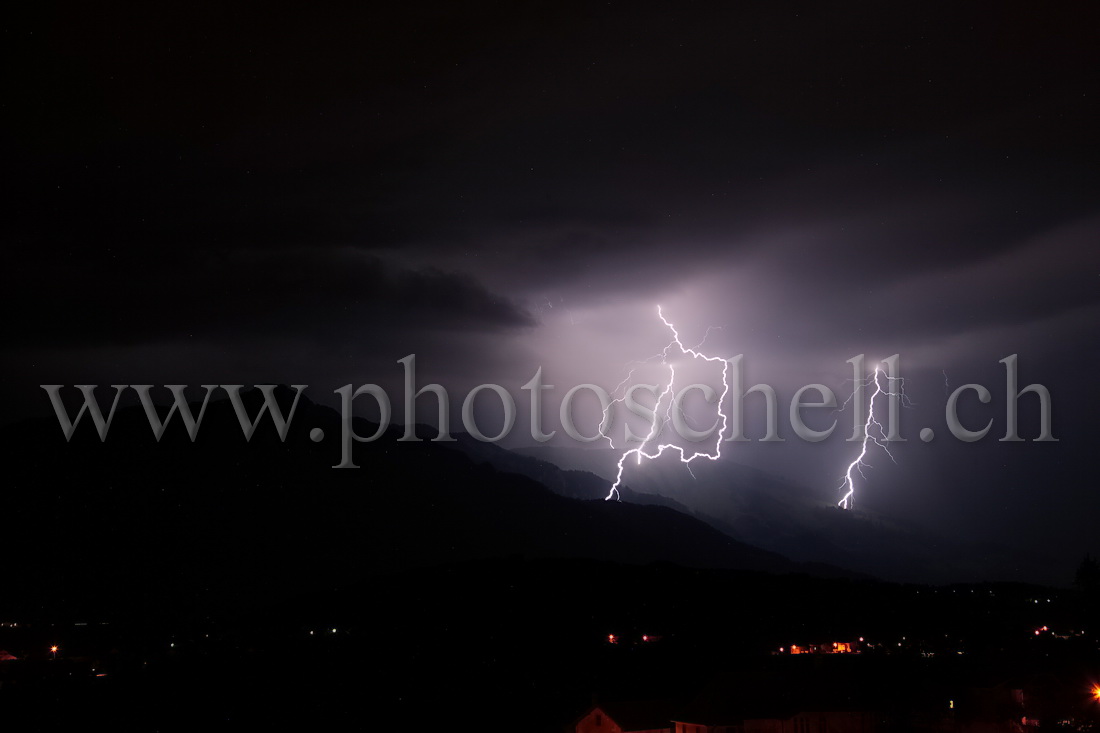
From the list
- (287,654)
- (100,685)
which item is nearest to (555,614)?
(287,654)

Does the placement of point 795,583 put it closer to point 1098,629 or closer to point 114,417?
point 1098,629

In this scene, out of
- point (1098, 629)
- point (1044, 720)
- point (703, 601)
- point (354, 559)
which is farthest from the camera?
point (354, 559)

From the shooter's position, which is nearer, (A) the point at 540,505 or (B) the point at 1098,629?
(B) the point at 1098,629

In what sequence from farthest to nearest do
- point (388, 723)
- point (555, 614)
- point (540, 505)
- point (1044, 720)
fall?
point (540, 505) < point (555, 614) < point (388, 723) < point (1044, 720)

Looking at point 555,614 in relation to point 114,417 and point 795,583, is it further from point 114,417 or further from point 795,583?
point 114,417

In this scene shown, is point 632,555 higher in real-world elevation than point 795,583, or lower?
lower

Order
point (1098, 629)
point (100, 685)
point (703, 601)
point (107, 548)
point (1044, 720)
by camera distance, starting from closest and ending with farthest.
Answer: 1. point (1044, 720)
2. point (1098, 629)
3. point (100, 685)
4. point (703, 601)
5. point (107, 548)

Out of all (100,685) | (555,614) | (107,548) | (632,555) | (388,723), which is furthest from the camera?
(632,555)

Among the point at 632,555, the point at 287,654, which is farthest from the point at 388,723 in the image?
the point at 632,555

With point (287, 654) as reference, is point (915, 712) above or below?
above

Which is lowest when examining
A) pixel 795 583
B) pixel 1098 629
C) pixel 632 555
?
pixel 632 555
